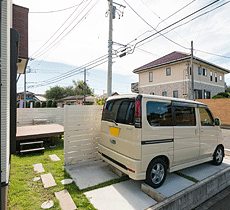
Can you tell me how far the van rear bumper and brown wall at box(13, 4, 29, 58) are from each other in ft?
17.9

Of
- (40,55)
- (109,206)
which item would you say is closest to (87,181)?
(109,206)

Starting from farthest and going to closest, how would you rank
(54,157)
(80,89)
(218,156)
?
(80,89) → (54,157) → (218,156)

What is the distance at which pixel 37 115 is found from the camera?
7.69 m

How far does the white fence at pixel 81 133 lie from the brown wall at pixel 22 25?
4.23m

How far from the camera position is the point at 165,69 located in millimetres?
17344

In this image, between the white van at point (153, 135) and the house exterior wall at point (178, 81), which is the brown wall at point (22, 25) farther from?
A: the house exterior wall at point (178, 81)

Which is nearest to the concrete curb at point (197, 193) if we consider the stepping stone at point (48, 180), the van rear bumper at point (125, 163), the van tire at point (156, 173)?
the van tire at point (156, 173)

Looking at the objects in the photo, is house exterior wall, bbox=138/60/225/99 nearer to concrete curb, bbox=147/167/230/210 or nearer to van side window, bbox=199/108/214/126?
van side window, bbox=199/108/214/126

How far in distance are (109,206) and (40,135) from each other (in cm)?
→ 356

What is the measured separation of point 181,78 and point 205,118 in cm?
1350

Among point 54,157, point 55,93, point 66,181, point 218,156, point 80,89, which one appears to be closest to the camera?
point 66,181

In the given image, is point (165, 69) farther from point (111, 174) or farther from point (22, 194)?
point (22, 194)

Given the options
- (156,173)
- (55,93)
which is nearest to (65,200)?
(156,173)

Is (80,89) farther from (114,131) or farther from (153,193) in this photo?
(153,193)
